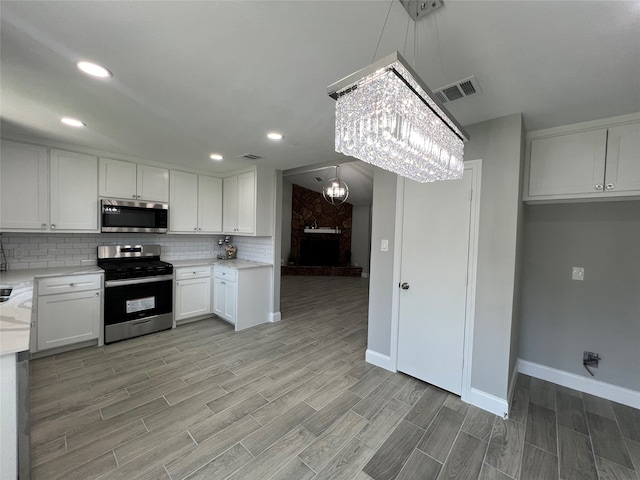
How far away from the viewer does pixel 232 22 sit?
1218 millimetres

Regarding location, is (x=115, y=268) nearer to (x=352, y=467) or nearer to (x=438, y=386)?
(x=352, y=467)

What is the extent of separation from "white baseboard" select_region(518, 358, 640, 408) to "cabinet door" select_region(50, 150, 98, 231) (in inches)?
207

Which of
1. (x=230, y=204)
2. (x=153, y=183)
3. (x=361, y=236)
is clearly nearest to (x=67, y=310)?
(x=153, y=183)

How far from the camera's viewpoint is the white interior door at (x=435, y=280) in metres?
2.31

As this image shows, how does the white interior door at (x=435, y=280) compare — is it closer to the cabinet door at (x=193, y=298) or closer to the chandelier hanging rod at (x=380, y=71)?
the chandelier hanging rod at (x=380, y=71)

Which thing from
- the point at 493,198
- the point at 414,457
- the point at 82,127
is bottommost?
the point at 414,457

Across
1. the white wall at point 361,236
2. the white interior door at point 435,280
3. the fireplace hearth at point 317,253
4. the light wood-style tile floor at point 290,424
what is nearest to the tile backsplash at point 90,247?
the light wood-style tile floor at point 290,424

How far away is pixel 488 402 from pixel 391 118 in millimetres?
2445

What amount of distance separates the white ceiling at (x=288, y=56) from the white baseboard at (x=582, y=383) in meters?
2.34

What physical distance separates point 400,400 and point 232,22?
2871mm

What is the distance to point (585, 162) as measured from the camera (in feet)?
6.72

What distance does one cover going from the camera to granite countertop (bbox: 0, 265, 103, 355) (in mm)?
1193

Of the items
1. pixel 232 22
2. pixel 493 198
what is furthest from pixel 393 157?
pixel 493 198

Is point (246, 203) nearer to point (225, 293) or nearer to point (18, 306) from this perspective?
point (225, 293)
